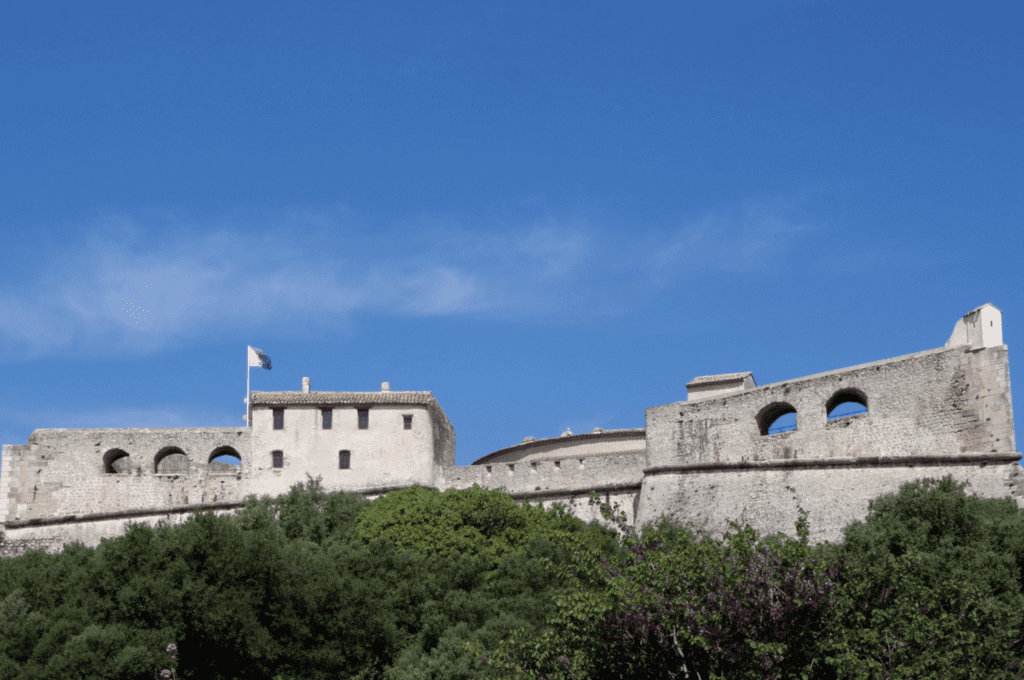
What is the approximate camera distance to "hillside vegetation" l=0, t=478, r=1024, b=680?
19.9 m

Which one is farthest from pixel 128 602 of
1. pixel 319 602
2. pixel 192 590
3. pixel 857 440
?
pixel 857 440

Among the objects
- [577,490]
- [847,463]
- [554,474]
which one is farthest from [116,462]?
[847,463]

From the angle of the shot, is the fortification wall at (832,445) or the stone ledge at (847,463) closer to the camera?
the stone ledge at (847,463)

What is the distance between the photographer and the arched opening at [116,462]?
44.8 meters

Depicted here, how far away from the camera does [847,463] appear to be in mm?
34094

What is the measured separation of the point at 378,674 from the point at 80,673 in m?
7.56

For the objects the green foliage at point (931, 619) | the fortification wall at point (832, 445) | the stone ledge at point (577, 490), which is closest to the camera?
the green foliage at point (931, 619)

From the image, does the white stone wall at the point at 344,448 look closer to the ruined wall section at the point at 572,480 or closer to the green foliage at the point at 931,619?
the ruined wall section at the point at 572,480

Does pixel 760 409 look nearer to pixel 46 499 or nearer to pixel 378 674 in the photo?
pixel 378 674

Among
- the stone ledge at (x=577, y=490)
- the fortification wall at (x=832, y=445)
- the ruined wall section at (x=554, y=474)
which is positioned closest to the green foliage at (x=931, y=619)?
the fortification wall at (x=832, y=445)

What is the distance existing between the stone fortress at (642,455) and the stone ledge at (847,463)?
0.15 feet

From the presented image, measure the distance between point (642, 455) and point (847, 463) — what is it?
25.4ft

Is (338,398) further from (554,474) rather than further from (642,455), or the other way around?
(642,455)

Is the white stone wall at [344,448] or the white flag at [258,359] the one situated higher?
the white flag at [258,359]
